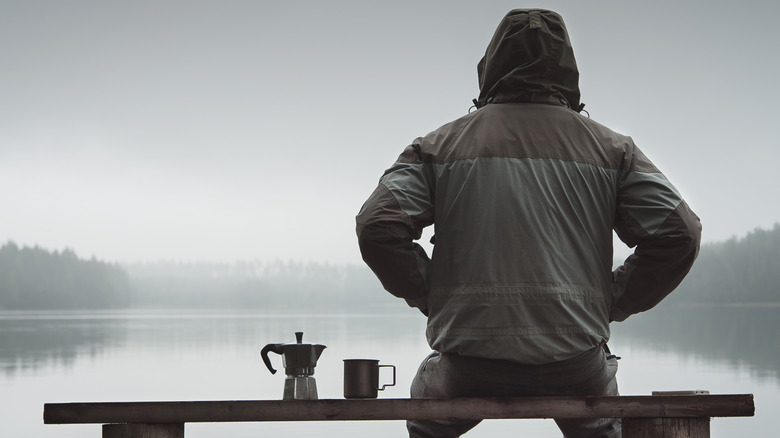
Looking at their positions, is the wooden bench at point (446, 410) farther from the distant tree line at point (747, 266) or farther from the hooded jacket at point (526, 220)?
the distant tree line at point (747, 266)

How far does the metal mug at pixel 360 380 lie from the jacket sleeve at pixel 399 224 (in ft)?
0.67

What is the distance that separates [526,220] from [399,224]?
30cm

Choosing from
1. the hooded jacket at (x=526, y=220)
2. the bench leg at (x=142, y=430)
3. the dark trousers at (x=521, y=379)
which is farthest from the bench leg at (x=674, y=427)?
the bench leg at (x=142, y=430)

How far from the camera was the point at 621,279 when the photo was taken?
2.16 metres

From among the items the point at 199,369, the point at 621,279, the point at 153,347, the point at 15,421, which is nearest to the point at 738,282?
the point at 153,347

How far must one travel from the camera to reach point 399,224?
206 cm

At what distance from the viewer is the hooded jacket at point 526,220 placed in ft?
6.45

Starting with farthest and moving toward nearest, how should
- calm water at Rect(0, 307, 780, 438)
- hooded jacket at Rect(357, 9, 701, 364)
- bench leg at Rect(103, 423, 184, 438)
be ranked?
calm water at Rect(0, 307, 780, 438)
bench leg at Rect(103, 423, 184, 438)
hooded jacket at Rect(357, 9, 701, 364)

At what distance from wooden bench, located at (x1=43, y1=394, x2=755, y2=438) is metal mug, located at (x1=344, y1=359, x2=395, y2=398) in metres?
0.08

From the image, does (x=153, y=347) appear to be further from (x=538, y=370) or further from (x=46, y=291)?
(x=46, y=291)

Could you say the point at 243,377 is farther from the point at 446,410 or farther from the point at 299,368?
the point at 446,410

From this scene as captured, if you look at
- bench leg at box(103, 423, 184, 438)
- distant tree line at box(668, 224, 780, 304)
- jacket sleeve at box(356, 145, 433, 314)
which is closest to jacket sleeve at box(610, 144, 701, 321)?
jacket sleeve at box(356, 145, 433, 314)

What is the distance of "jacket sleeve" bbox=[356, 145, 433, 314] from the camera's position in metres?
2.05

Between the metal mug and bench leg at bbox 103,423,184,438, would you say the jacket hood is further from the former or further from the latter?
bench leg at bbox 103,423,184,438
